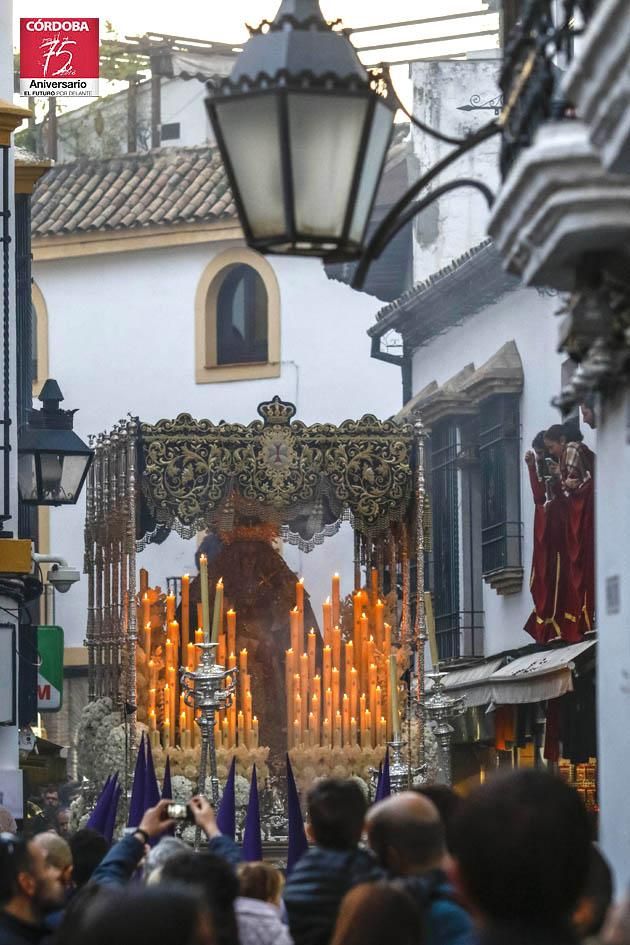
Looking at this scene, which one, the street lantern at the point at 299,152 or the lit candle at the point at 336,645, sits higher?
the street lantern at the point at 299,152

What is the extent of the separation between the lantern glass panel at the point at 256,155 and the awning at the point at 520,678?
1180 cm

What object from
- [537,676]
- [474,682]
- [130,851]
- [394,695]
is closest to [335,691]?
[394,695]

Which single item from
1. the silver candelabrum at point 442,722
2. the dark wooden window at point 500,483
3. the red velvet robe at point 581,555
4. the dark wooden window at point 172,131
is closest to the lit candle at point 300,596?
the silver candelabrum at point 442,722

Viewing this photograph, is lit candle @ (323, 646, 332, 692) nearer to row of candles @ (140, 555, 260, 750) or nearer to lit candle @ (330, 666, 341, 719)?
lit candle @ (330, 666, 341, 719)

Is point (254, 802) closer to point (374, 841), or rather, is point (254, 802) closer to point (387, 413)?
point (374, 841)

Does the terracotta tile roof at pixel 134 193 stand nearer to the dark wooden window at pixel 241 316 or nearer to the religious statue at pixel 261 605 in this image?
the dark wooden window at pixel 241 316

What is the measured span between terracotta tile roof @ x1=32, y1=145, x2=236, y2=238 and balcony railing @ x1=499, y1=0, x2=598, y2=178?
22.5 m

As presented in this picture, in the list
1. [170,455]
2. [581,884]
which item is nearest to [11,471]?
[170,455]

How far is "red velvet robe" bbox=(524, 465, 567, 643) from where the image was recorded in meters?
19.9

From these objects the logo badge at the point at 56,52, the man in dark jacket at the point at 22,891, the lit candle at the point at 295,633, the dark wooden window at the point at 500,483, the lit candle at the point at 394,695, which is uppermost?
the logo badge at the point at 56,52

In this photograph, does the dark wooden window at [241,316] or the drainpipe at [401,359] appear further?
the dark wooden window at [241,316]

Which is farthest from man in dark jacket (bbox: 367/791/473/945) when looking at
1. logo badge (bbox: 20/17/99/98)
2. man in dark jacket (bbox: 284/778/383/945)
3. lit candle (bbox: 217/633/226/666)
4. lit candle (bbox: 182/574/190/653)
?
logo badge (bbox: 20/17/99/98)

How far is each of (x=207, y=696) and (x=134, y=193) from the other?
49.4 feet

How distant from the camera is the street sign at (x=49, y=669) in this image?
64.6ft
